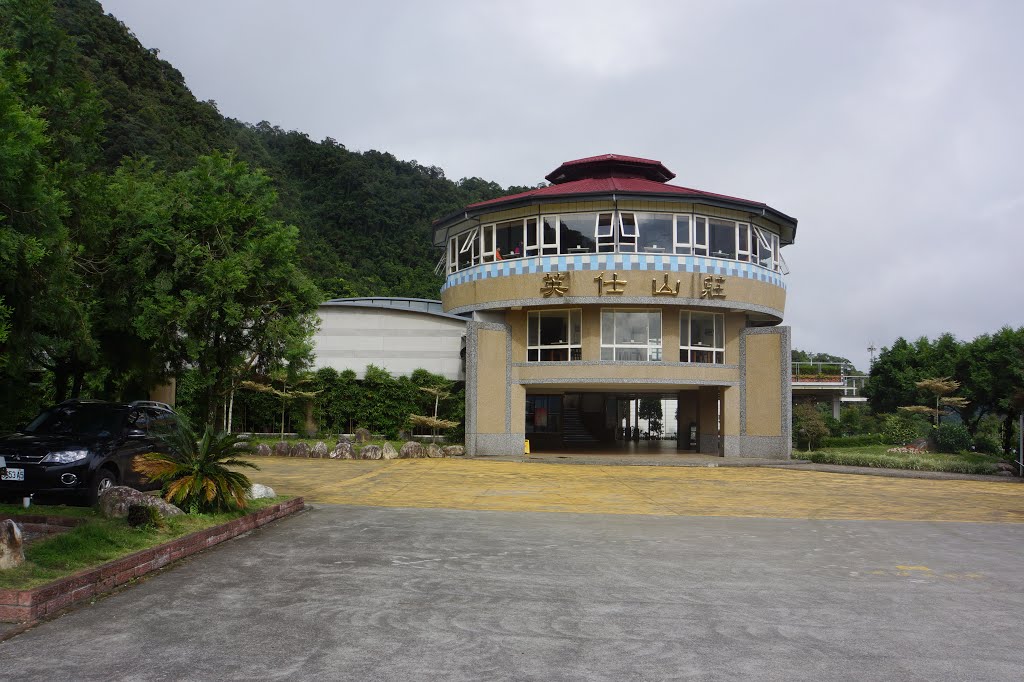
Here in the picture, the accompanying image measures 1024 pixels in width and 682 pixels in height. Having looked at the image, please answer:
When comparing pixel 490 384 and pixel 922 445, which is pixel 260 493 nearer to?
pixel 490 384

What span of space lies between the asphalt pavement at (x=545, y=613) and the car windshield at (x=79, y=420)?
313 cm

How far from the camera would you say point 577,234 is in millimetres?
26125

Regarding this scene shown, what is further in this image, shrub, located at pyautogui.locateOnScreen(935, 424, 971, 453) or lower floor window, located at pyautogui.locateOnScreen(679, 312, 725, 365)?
shrub, located at pyautogui.locateOnScreen(935, 424, 971, 453)

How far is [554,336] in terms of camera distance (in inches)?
1064

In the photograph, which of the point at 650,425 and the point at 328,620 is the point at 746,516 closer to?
the point at 328,620

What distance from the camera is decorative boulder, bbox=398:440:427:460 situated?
974 inches

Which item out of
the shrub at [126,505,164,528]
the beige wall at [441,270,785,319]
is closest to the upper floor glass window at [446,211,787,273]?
the beige wall at [441,270,785,319]

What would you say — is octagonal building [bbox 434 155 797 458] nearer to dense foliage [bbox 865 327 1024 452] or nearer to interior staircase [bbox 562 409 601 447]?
interior staircase [bbox 562 409 601 447]

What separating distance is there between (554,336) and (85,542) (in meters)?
20.7

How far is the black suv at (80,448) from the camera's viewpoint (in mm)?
9773

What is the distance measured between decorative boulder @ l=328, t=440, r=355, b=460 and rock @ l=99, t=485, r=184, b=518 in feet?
50.1

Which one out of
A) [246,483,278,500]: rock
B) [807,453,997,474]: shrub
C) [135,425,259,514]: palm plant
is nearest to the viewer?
[135,425,259,514]: palm plant

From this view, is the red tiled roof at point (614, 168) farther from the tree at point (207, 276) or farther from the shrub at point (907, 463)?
Result: the tree at point (207, 276)

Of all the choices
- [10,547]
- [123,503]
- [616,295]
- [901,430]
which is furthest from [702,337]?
[10,547]
